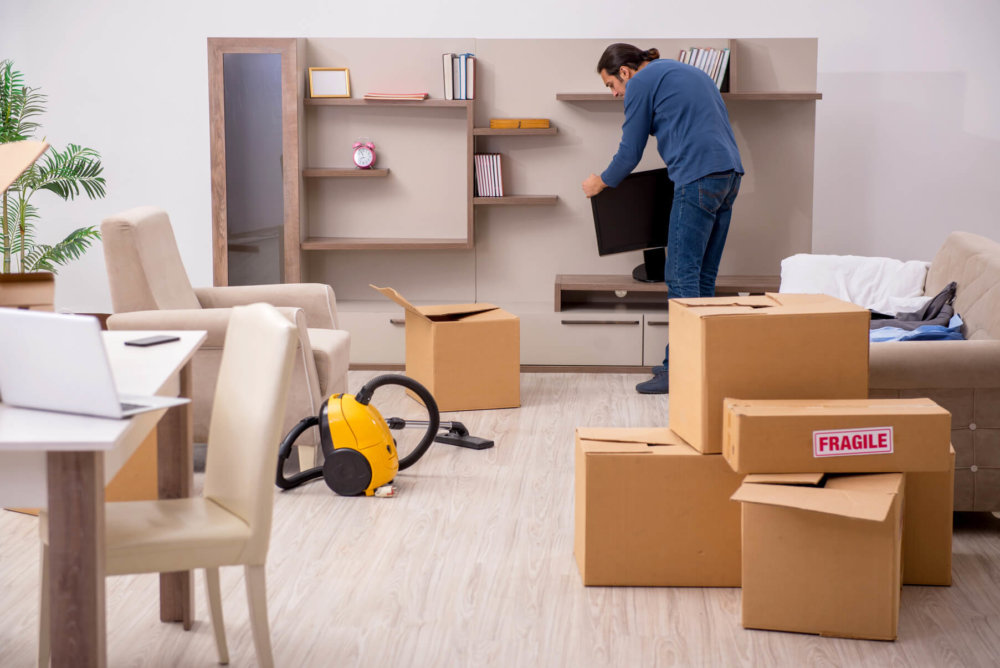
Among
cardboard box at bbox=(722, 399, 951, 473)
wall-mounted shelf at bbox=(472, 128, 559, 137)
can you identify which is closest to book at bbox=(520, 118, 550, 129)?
wall-mounted shelf at bbox=(472, 128, 559, 137)

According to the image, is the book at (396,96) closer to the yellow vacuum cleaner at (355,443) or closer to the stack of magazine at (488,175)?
the stack of magazine at (488,175)

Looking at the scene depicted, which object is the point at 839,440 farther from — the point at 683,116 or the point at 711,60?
the point at 711,60

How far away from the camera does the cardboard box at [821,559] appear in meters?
2.16

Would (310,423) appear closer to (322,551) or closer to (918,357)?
(322,551)

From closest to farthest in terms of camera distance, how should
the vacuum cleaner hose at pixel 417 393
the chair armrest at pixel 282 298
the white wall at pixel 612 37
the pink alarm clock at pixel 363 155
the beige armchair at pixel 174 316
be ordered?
the vacuum cleaner hose at pixel 417 393, the beige armchair at pixel 174 316, the chair armrest at pixel 282 298, the pink alarm clock at pixel 363 155, the white wall at pixel 612 37

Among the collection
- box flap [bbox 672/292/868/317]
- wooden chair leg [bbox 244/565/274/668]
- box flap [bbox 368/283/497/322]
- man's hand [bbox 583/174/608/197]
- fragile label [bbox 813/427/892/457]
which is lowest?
wooden chair leg [bbox 244/565/274/668]

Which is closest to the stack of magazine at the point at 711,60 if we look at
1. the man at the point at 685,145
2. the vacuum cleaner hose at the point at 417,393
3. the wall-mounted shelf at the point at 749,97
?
the wall-mounted shelf at the point at 749,97

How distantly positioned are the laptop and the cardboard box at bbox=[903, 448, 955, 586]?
1.77m

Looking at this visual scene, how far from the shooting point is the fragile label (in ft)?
7.30

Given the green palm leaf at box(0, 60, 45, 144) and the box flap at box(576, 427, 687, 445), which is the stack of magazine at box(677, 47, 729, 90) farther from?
the green palm leaf at box(0, 60, 45, 144)

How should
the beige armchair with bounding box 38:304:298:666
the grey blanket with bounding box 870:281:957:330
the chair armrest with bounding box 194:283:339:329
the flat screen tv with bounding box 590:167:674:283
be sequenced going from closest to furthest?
1. the beige armchair with bounding box 38:304:298:666
2. the grey blanket with bounding box 870:281:957:330
3. the chair armrest with bounding box 194:283:339:329
4. the flat screen tv with bounding box 590:167:674:283

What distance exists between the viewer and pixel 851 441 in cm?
223

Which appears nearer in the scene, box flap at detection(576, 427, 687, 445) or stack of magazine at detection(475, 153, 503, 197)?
box flap at detection(576, 427, 687, 445)

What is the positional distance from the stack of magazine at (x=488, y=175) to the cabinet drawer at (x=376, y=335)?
2.61 ft
